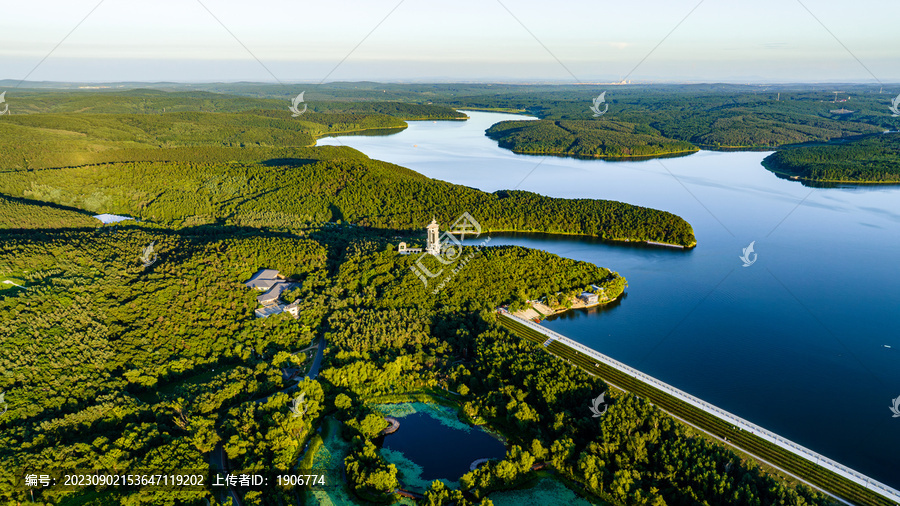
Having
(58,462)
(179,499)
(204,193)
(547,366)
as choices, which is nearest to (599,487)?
(547,366)

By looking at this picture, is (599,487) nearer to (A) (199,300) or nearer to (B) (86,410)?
(B) (86,410)

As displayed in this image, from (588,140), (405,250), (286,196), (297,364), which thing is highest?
(588,140)

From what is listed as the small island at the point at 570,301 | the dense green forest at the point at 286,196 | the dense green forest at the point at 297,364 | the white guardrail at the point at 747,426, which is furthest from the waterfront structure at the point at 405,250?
the dense green forest at the point at 286,196

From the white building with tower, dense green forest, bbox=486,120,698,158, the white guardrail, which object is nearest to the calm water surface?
the white guardrail

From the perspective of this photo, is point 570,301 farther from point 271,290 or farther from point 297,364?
point 271,290

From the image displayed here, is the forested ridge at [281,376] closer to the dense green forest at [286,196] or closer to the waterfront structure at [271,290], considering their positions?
the waterfront structure at [271,290]

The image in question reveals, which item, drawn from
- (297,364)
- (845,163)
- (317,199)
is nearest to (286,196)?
(317,199)

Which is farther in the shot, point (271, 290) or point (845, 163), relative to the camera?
point (845, 163)
